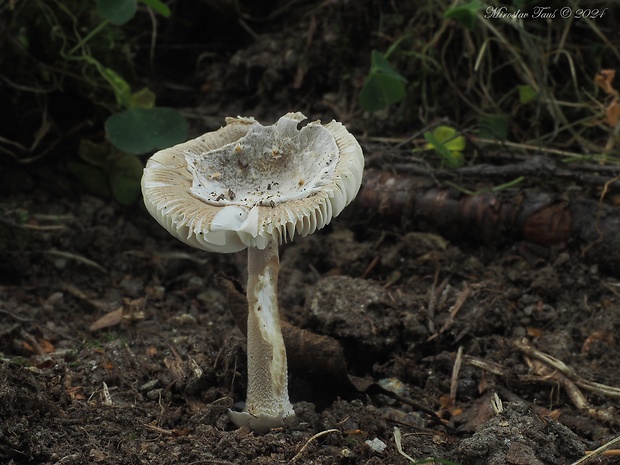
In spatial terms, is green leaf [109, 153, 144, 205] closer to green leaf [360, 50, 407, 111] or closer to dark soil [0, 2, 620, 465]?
dark soil [0, 2, 620, 465]

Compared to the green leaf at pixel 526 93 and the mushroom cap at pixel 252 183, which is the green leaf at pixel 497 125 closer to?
the green leaf at pixel 526 93

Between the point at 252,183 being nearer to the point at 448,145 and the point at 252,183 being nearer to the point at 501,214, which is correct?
the point at 501,214

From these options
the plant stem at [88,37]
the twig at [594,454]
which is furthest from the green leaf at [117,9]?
the twig at [594,454]

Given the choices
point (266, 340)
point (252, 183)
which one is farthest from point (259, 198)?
point (266, 340)

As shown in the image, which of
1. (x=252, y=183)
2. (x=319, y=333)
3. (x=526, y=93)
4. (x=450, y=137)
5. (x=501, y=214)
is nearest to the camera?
(x=252, y=183)

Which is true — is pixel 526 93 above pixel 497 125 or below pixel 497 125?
above

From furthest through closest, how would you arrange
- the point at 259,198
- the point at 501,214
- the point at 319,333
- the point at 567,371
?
the point at 501,214 → the point at 319,333 → the point at 567,371 → the point at 259,198

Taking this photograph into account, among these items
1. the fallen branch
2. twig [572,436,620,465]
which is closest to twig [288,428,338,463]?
twig [572,436,620,465]

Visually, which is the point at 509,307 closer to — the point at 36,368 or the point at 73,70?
the point at 36,368
